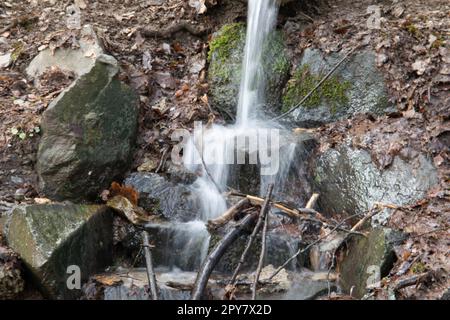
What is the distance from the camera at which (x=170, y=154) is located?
601cm

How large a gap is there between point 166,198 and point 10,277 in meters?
1.86

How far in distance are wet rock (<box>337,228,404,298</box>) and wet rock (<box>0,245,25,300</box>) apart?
8.83 ft

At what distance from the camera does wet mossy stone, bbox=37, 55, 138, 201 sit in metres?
5.18

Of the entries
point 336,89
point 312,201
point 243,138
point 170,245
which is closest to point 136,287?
point 170,245

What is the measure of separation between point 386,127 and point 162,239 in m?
2.72

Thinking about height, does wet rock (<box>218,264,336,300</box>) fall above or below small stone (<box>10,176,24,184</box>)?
below

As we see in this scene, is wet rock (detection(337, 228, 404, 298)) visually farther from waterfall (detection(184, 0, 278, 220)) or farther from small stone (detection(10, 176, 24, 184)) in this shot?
small stone (detection(10, 176, 24, 184))

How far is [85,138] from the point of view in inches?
208

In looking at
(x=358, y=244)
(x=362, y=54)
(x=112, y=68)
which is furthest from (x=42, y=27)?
(x=358, y=244)

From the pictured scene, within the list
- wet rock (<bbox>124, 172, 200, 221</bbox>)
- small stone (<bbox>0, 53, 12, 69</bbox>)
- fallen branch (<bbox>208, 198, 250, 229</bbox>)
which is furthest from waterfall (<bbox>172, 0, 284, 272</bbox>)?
small stone (<bbox>0, 53, 12, 69</bbox>)

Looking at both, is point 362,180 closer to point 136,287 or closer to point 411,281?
point 411,281

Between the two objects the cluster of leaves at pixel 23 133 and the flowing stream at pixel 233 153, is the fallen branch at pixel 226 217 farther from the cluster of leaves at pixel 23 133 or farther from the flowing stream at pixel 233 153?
the cluster of leaves at pixel 23 133

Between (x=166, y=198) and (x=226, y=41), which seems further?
(x=226, y=41)

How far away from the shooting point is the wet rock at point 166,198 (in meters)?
5.31
